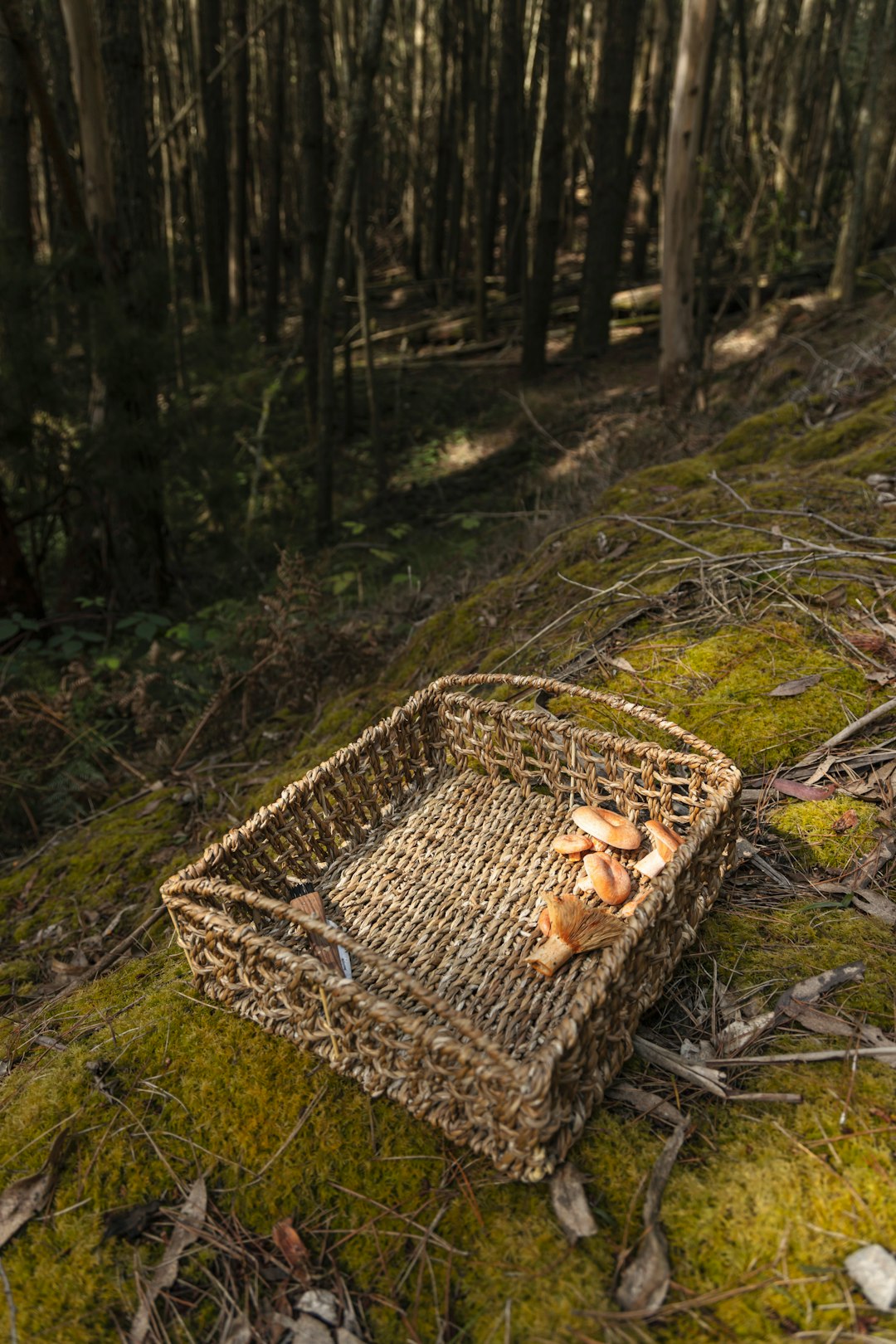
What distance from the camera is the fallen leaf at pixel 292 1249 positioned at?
1.24 meters

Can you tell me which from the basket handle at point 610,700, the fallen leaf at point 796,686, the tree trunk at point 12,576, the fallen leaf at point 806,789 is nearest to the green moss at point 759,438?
the fallen leaf at point 796,686

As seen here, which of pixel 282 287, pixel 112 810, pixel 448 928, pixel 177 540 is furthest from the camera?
pixel 282 287

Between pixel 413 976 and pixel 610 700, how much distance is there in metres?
0.85

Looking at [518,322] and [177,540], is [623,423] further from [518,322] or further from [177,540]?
[518,322]

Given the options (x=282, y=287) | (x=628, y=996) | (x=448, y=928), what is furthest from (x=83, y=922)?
(x=282, y=287)

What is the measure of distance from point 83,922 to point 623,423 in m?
6.14

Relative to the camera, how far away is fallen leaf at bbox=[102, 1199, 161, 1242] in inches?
51.6

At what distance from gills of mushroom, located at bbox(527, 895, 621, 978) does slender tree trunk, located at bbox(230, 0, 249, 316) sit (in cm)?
1114

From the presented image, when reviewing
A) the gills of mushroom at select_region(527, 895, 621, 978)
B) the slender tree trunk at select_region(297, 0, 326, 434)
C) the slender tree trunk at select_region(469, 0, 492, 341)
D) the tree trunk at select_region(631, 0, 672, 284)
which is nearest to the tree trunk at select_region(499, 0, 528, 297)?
the slender tree trunk at select_region(469, 0, 492, 341)

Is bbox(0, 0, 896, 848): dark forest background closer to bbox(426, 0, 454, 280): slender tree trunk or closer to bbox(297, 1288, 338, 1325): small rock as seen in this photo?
bbox(426, 0, 454, 280): slender tree trunk

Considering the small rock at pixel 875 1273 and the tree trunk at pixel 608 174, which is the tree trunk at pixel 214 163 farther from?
the small rock at pixel 875 1273

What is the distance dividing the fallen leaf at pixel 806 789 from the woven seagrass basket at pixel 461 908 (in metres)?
0.25

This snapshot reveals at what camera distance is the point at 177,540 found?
6.08 meters

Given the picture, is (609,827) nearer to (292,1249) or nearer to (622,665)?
(622,665)
